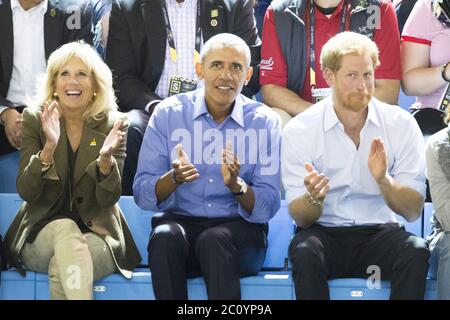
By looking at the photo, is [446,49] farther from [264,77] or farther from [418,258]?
[418,258]

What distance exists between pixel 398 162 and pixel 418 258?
0.47m

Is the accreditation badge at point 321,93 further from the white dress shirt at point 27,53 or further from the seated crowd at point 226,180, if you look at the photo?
the white dress shirt at point 27,53

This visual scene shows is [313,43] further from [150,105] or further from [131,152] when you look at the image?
[131,152]

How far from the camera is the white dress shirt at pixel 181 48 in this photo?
5.25 meters

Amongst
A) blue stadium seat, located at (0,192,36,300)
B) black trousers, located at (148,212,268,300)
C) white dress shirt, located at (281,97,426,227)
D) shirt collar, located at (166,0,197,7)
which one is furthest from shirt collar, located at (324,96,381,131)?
blue stadium seat, located at (0,192,36,300)

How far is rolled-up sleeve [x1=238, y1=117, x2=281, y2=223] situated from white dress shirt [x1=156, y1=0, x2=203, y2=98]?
868 mm

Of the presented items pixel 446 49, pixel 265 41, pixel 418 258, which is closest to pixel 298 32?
pixel 265 41

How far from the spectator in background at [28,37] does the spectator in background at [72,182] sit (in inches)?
24.5

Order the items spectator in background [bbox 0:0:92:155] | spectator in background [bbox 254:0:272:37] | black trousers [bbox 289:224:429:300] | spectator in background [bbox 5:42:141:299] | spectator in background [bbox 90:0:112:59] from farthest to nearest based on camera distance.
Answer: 1. spectator in background [bbox 254:0:272:37]
2. spectator in background [bbox 90:0:112:59]
3. spectator in background [bbox 0:0:92:155]
4. spectator in background [bbox 5:42:141:299]
5. black trousers [bbox 289:224:429:300]

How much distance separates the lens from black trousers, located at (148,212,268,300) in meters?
4.08

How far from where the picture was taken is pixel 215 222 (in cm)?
437

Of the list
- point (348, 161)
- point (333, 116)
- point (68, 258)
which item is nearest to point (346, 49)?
point (333, 116)

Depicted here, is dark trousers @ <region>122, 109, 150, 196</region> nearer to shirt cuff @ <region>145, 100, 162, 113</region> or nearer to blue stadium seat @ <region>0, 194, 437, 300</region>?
shirt cuff @ <region>145, 100, 162, 113</region>

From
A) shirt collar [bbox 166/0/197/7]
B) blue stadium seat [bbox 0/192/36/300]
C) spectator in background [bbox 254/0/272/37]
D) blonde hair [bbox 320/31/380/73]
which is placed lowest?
blue stadium seat [bbox 0/192/36/300]
